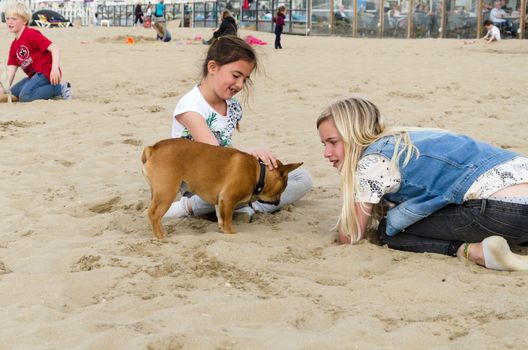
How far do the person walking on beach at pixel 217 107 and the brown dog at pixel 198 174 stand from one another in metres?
0.37

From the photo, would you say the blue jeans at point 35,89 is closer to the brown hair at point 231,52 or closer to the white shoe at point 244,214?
the brown hair at point 231,52

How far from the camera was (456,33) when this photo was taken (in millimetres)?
25547

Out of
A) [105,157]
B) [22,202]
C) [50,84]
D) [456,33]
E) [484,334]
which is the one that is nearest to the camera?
[484,334]

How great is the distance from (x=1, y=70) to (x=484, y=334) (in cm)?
907

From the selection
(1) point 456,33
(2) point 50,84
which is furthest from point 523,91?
(1) point 456,33

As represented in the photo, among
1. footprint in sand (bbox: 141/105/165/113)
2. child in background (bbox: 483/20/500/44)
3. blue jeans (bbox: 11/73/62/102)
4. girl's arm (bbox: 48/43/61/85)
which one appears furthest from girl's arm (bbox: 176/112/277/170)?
child in background (bbox: 483/20/500/44)

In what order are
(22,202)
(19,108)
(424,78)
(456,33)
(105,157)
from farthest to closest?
(456,33) < (424,78) < (19,108) < (105,157) < (22,202)

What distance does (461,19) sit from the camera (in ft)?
83.4

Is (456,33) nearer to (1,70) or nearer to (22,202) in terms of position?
(1,70)

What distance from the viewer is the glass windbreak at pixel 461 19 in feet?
82.4

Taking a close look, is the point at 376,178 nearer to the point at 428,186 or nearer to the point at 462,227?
the point at 428,186

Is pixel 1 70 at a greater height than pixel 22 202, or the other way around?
pixel 1 70

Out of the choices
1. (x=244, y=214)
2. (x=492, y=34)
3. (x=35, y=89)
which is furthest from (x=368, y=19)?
(x=244, y=214)

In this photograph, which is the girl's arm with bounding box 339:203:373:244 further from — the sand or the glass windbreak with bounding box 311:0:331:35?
the glass windbreak with bounding box 311:0:331:35
